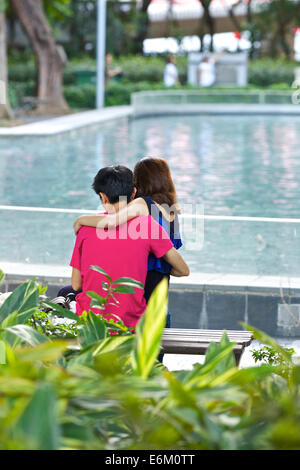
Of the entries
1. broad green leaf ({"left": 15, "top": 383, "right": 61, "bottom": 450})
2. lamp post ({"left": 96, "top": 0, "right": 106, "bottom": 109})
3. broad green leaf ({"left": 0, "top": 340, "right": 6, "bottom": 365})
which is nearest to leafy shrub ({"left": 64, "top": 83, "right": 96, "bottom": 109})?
lamp post ({"left": 96, "top": 0, "right": 106, "bottom": 109})

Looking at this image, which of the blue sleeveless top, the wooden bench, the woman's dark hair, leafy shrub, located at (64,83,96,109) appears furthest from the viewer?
Result: leafy shrub, located at (64,83,96,109)

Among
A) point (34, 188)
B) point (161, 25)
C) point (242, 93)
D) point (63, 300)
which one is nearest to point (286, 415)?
point (63, 300)

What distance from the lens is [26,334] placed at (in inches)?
73.9

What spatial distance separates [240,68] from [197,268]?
31.7m

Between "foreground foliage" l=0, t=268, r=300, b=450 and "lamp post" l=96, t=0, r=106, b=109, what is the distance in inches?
1077

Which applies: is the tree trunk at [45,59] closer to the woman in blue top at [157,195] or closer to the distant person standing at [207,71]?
the distant person standing at [207,71]

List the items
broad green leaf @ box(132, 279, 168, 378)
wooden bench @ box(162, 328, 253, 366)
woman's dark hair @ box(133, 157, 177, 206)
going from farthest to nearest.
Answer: woman's dark hair @ box(133, 157, 177, 206) < wooden bench @ box(162, 328, 253, 366) < broad green leaf @ box(132, 279, 168, 378)

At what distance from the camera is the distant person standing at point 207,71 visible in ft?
115

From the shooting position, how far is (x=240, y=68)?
3659 cm

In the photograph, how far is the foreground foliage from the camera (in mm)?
1256

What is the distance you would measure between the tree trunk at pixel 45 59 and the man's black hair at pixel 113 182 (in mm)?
24351

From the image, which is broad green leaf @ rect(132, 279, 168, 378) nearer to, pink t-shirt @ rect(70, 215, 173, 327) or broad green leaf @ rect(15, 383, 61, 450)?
broad green leaf @ rect(15, 383, 61, 450)

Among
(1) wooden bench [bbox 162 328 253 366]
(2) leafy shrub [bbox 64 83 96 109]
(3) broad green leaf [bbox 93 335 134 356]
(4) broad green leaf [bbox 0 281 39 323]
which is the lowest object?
(2) leafy shrub [bbox 64 83 96 109]

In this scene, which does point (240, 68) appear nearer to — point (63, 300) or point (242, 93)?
point (242, 93)
